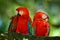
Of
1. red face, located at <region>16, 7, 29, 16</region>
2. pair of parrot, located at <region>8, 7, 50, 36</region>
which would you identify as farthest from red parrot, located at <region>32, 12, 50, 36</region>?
red face, located at <region>16, 7, 29, 16</region>

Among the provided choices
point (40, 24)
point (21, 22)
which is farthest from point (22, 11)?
point (40, 24)

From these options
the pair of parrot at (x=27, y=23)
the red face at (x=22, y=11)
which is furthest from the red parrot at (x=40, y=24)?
the red face at (x=22, y=11)

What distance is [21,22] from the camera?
1.76m

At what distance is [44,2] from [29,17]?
8.9 inches

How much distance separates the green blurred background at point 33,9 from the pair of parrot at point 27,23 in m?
0.04

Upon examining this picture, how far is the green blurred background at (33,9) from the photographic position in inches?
65.6

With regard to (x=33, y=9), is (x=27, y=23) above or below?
below

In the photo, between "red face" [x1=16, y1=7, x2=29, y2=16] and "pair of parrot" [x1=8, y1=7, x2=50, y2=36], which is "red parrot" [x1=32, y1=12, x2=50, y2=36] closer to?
"pair of parrot" [x1=8, y1=7, x2=50, y2=36]

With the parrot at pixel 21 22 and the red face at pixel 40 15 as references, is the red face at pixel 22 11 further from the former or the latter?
the red face at pixel 40 15

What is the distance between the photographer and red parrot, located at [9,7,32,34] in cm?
173

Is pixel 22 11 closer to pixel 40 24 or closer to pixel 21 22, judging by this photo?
pixel 21 22

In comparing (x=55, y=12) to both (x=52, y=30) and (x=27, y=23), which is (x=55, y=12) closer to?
(x=52, y=30)

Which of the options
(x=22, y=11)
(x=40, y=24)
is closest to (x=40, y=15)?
(x=40, y=24)

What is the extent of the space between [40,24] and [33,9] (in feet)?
0.58
